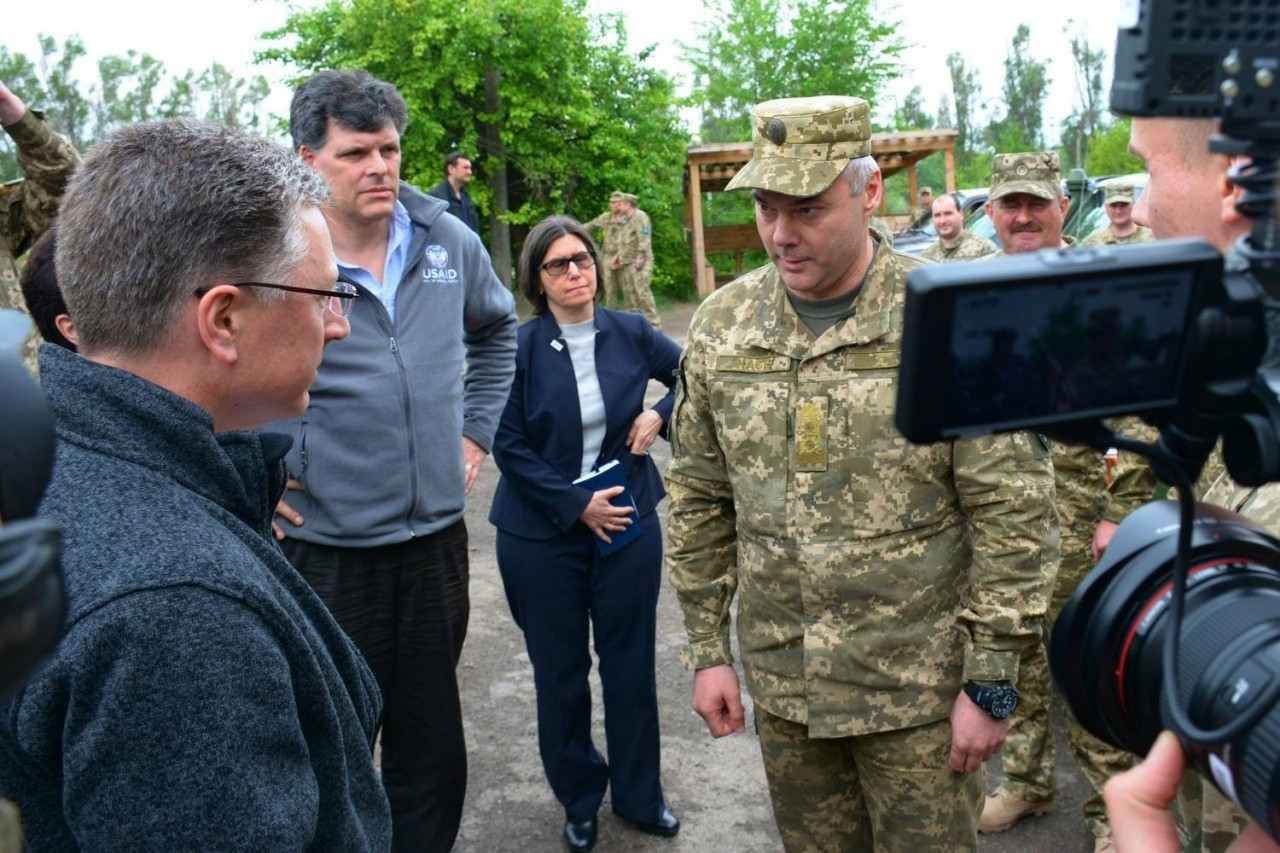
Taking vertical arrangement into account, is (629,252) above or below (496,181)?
below

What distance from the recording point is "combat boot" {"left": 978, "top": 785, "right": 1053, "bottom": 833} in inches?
141

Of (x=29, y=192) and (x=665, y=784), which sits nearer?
(x=665, y=784)

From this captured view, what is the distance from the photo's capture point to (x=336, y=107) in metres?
3.08

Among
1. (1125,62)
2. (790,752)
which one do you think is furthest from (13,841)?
(790,752)

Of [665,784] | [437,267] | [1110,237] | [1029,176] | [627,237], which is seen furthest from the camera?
[627,237]

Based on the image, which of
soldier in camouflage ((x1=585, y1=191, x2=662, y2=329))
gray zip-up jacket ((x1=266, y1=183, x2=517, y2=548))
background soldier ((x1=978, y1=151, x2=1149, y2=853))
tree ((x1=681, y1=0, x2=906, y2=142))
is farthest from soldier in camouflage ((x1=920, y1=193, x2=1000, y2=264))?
tree ((x1=681, y1=0, x2=906, y2=142))

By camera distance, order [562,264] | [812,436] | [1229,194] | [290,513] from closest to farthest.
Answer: [1229,194]
[812,436]
[290,513]
[562,264]

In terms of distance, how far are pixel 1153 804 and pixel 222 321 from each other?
1279 mm

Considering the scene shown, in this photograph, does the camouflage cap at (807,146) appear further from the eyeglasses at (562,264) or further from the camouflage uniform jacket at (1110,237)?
the camouflage uniform jacket at (1110,237)

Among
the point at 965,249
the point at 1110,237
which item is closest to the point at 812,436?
the point at 965,249

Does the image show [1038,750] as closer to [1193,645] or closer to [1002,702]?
[1002,702]

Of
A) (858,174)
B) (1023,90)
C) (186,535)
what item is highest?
(858,174)

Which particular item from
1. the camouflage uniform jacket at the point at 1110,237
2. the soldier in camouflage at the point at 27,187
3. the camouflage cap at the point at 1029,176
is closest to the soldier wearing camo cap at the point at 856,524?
the camouflage cap at the point at 1029,176

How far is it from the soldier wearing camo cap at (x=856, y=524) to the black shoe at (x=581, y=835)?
3.71 ft
